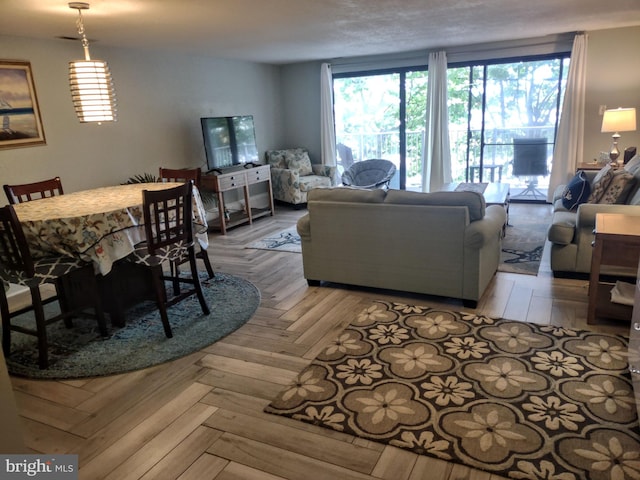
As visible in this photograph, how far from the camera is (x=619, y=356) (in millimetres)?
2553

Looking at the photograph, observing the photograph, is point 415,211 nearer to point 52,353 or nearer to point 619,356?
point 619,356

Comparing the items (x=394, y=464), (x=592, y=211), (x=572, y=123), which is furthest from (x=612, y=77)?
(x=394, y=464)

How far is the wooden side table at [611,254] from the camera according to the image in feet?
8.78

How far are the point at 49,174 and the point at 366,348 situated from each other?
350 cm

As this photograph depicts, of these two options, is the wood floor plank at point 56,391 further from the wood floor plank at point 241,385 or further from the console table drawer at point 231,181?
the console table drawer at point 231,181

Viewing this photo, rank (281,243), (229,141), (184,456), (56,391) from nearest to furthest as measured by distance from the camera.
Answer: (184,456), (56,391), (281,243), (229,141)

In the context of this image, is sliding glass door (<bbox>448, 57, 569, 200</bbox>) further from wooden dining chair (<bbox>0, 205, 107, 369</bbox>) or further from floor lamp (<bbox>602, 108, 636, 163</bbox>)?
wooden dining chair (<bbox>0, 205, 107, 369</bbox>)

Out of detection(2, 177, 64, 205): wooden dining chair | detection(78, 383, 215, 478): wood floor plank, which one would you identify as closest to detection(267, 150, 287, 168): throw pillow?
detection(2, 177, 64, 205): wooden dining chair

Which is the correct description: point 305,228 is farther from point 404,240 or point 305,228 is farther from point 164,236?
point 164,236

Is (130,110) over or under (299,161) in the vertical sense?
over

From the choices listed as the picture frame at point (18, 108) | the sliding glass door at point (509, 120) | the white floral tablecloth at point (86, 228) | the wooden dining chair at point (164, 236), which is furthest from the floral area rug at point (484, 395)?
the sliding glass door at point (509, 120)

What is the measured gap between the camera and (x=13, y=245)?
2631 mm

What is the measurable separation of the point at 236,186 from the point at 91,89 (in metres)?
3.23

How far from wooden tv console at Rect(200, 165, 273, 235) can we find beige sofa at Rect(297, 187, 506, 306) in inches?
94.3
